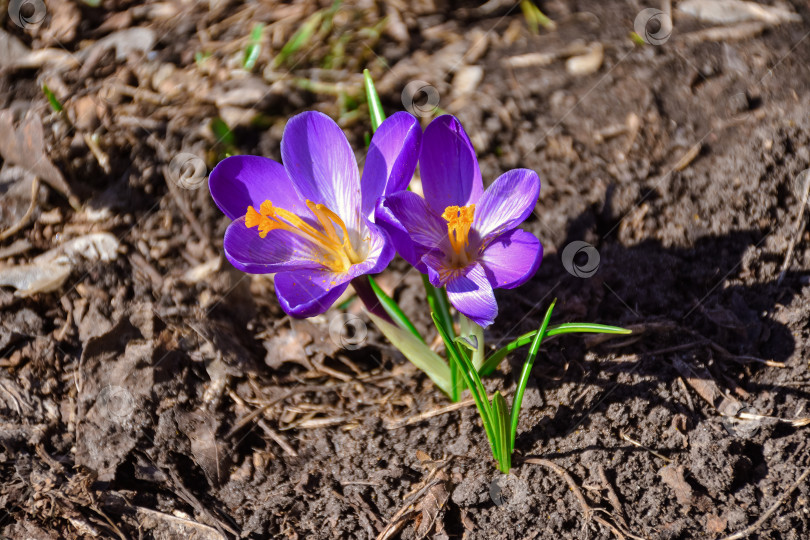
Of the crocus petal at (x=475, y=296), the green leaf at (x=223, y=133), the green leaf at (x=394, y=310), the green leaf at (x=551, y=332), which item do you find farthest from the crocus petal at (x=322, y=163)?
the green leaf at (x=223, y=133)

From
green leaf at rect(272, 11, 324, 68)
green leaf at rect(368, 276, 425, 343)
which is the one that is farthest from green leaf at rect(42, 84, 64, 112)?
green leaf at rect(368, 276, 425, 343)

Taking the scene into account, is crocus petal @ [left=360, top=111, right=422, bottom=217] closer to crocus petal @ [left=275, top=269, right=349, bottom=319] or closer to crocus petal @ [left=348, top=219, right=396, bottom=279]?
crocus petal @ [left=348, top=219, right=396, bottom=279]

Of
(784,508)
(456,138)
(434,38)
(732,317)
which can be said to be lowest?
(784,508)

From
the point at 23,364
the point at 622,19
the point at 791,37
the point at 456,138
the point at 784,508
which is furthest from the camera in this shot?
the point at 622,19

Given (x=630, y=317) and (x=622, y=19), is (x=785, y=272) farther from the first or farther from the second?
(x=622, y=19)

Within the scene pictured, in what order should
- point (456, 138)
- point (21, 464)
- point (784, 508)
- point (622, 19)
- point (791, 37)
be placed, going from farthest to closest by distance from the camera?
point (622, 19), point (791, 37), point (21, 464), point (784, 508), point (456, 138)

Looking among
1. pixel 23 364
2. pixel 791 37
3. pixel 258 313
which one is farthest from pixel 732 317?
pixel 23 364

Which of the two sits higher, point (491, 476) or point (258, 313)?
point (258, 313)

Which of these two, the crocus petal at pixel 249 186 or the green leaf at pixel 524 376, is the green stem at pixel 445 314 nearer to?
the green leaf at pixel 524 376
